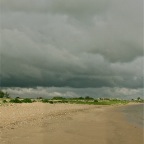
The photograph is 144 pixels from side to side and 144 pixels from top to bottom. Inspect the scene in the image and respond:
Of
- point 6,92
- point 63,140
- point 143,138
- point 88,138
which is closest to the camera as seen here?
point 63,140

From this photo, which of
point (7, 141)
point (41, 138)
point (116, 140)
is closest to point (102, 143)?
point (116, 140)

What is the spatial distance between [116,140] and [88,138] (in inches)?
77.2

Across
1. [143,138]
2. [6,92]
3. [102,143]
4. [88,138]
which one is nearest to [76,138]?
[88,138]

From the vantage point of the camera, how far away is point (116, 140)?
2033cm

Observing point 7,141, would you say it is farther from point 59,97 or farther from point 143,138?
point 59,97

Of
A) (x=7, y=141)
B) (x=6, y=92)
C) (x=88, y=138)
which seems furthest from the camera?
(x=6, y=92)

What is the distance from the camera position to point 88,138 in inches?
813

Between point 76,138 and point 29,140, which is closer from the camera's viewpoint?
point 29,140

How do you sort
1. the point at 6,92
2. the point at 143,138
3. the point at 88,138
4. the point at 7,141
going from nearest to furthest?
the point at 7,141, the point at 88,138, the point at 143,138, the point at 6,92

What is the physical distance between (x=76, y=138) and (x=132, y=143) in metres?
3.84

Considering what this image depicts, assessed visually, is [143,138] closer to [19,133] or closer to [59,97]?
[19,133]

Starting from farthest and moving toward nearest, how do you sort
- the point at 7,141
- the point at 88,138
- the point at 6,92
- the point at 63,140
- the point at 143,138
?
1. the point at 6,92
2. the point at 143,138
3. the point at 88,138
4. the point at 63,140
5. the point at 7,141

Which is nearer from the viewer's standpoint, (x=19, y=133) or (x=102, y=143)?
(x=102, y=143)

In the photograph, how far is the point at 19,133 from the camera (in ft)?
70.5
